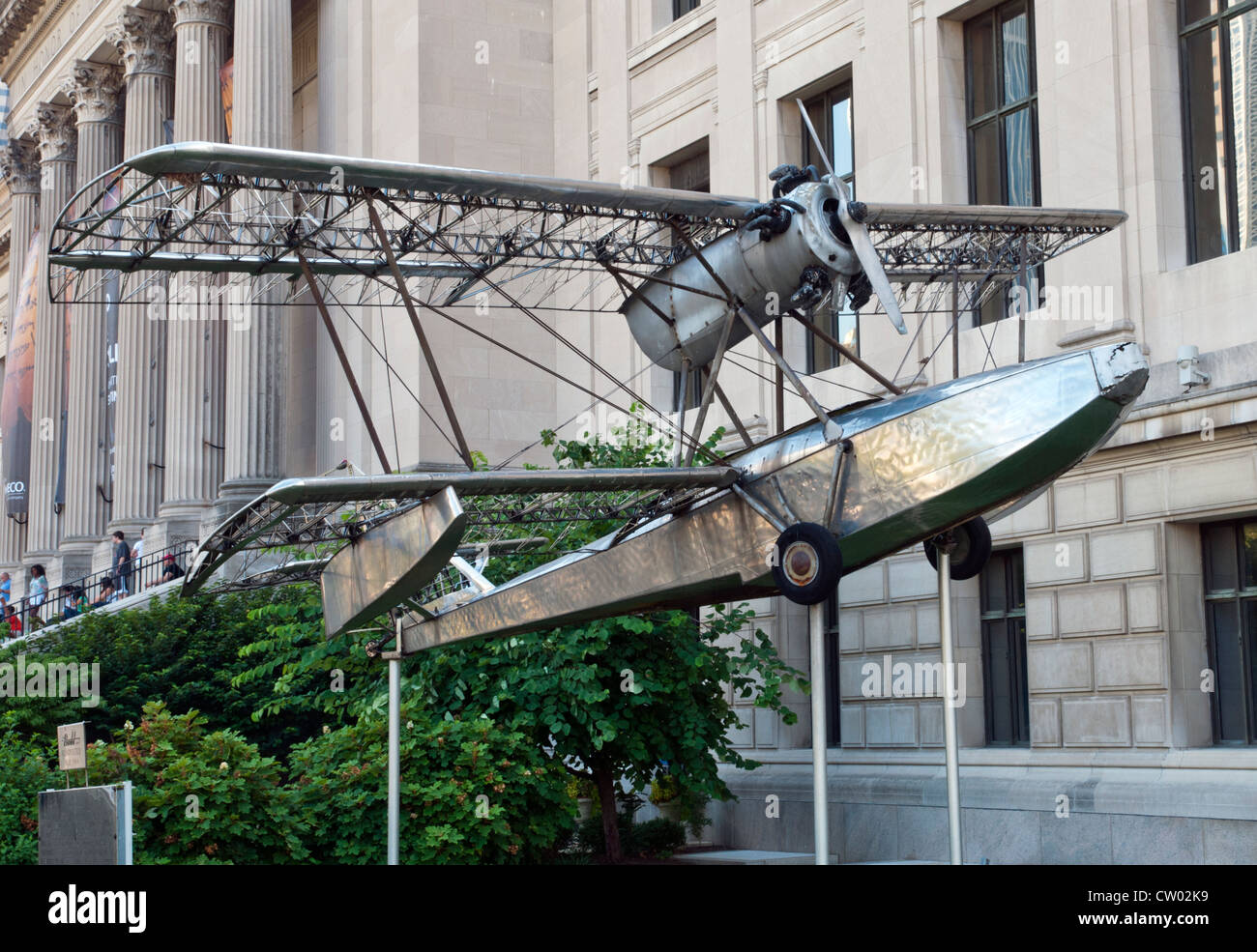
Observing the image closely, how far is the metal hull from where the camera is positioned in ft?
39.5

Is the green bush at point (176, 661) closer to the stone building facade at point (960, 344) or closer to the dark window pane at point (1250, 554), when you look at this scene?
the stone building facade at point (960, 344)

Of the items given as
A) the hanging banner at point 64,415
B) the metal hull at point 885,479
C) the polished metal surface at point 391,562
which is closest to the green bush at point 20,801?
the polished metal surface at point 391,562

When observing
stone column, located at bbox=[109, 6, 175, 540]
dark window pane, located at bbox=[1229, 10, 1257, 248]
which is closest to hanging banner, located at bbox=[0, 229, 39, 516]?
stone column, located at bbox=[109, 6, 175, 540]

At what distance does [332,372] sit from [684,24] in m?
12.0

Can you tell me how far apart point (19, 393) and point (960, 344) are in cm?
4007

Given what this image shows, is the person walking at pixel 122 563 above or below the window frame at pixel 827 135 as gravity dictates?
below

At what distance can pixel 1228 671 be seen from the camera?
20.2 metres

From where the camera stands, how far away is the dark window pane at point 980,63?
25.0 m

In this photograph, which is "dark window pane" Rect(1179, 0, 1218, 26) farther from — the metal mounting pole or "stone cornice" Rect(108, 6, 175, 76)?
"stone cornice" Rect(108, 6, 175, 76)

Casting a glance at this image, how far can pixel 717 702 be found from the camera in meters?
22.6

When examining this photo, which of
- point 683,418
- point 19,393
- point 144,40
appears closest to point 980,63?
point 683,418

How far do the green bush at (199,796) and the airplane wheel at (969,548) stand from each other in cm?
763

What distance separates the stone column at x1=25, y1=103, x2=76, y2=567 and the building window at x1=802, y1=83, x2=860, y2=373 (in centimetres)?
3190
